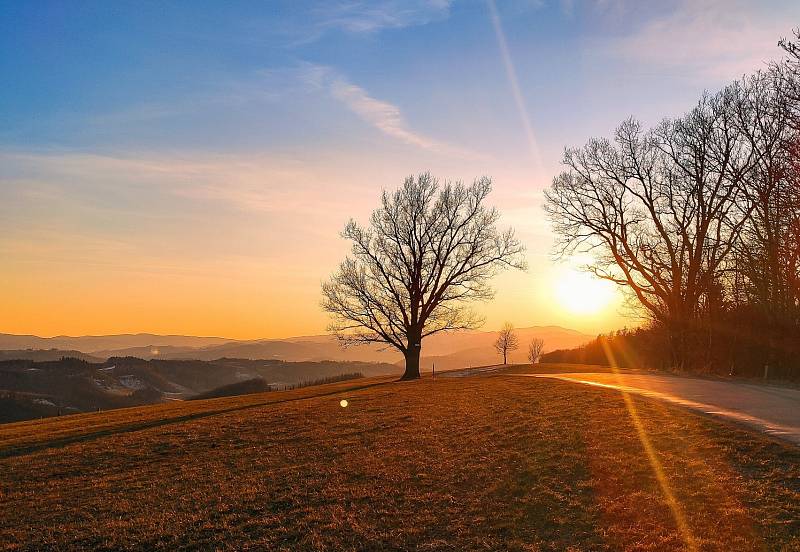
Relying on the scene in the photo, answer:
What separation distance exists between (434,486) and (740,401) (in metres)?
11.8

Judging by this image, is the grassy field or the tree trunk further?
the tree trunk

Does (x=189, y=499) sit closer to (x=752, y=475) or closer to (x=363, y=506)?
(x=363, y=506)

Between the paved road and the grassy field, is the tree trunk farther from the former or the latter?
the grassy field

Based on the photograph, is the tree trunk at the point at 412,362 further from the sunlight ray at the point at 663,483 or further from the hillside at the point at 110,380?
the hillside at the point at 110,380

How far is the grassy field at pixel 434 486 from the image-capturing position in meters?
8.73

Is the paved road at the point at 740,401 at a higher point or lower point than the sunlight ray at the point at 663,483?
higher

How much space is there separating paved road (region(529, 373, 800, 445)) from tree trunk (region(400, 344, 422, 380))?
19.7m

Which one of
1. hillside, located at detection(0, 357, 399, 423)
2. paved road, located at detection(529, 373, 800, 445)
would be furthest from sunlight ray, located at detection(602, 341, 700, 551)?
hillside, located at detection(0, 357, 399, 423)

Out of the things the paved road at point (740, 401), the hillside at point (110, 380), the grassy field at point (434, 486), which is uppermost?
the paved road at point (740, 401)

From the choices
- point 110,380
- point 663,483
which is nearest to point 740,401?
point 663,483

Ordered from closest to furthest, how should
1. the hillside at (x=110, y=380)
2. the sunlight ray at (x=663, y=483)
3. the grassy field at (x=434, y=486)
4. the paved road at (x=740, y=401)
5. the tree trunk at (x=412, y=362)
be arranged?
the sunlight ray at (x=663, y=483) < the grassy field at (x=434, y=486) < the paved road at (x=740, y=401) < the tree trunk at (x=412, y=362) < the hillside at (x=110, y=380)

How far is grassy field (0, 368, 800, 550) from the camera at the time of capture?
8734 mm

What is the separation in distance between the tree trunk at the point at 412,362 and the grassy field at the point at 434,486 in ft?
72.9

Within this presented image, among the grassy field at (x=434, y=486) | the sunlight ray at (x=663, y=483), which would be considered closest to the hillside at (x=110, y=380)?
the grassy field at (x=434, y=486)
